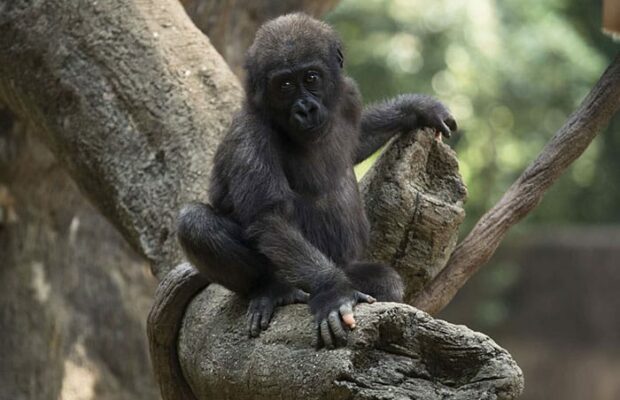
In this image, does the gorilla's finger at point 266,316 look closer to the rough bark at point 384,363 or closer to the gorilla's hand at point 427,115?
the rough bark at point 384,363

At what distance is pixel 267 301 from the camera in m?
3.75

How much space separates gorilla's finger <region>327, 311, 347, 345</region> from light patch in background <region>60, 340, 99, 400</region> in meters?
3.98

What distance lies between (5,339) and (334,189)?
112 inches

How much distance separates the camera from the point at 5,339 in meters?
6.28

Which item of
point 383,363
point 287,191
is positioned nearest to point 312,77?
point 287,191

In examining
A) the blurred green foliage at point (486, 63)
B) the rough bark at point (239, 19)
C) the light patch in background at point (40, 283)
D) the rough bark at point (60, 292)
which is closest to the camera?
the rough bark at point (60, 292)

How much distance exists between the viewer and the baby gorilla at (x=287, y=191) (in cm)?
386

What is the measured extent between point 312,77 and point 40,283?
2.90 meters

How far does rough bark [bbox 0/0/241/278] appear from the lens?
4.77 meters

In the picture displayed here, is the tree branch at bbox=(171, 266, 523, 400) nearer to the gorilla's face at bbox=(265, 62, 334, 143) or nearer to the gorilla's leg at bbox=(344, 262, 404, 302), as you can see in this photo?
the gorilla's leg at bbox=(344, 262, 404, 302)

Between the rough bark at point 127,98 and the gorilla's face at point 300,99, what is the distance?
675mm

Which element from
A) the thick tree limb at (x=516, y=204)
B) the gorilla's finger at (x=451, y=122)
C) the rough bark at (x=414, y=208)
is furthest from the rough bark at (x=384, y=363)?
the gorilla's finger at (x=451, y=122)

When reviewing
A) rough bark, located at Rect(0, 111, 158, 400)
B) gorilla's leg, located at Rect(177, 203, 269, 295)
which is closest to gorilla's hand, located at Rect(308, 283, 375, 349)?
gorilla's leg, located at Rect(177, 203, 269, 295)

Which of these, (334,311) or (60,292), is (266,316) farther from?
(60,292)
